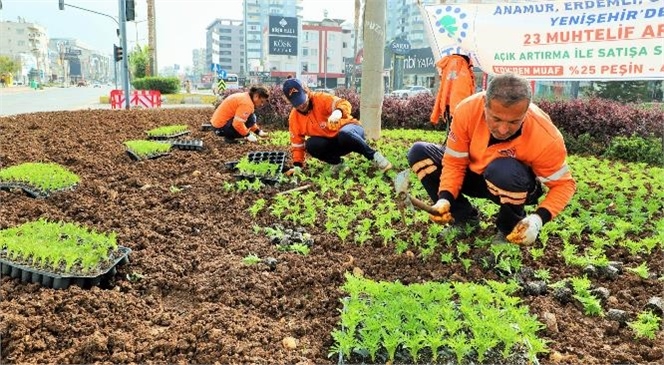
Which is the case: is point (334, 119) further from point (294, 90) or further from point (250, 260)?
point (250, 260)

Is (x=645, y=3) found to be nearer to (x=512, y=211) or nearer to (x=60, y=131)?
(x=512, y=211)

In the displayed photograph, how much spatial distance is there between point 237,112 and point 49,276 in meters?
4.86

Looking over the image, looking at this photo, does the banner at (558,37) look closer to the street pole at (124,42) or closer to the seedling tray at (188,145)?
the seedling tray at (188,145)

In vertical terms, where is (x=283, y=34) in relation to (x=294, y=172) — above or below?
above

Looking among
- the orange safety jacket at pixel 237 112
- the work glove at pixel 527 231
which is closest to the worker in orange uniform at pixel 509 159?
the work glove at pixel 527 231

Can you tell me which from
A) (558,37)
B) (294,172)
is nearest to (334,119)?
(294,172)

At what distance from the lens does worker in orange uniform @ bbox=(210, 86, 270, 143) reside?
23.4 feet

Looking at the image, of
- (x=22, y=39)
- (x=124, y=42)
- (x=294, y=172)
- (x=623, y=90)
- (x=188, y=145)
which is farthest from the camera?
(x=22, y=39)

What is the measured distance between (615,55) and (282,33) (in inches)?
1837

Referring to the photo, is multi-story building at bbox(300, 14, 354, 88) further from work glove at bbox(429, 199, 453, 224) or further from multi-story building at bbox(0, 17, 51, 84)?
work glove at bbox(429, 199, 453, 224)

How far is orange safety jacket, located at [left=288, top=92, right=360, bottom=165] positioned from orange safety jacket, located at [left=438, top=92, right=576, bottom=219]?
2179 mm

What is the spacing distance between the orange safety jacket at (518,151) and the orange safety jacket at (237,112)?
4.54 m

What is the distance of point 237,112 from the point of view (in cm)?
727

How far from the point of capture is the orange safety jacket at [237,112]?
7281 millimetres
